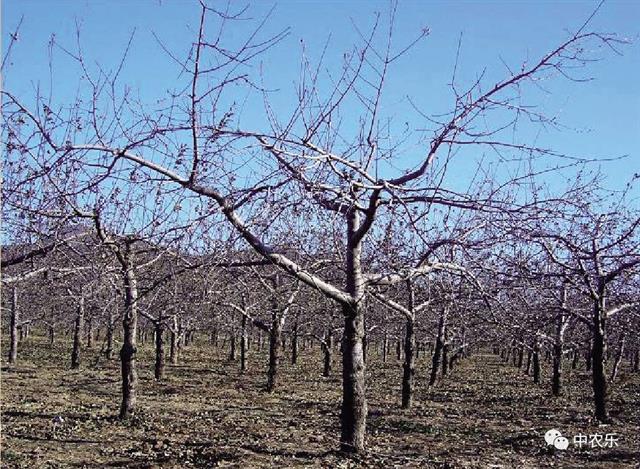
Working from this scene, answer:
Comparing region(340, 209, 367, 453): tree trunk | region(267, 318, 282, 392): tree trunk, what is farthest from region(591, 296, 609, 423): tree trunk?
region(267, 318, 282, 392): tree trunk

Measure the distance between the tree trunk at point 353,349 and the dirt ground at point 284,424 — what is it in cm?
52

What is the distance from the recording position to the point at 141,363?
2873cm

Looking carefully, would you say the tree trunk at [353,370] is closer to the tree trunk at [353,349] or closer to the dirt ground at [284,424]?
the tree trunk at [353,349]

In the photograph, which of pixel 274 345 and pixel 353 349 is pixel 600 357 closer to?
pixel 353 349

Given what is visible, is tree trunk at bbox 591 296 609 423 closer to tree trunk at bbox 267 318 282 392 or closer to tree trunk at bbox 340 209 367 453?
tree trunk at bbox 340 209 367 453

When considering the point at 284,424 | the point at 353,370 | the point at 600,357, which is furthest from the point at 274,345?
the point at 353,370

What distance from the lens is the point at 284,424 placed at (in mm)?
12375

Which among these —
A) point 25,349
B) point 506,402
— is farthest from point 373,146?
point 25,349

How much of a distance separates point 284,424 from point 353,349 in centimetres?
546

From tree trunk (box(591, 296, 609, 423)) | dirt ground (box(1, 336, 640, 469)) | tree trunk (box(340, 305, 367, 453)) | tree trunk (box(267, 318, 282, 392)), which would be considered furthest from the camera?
tree trunk (box(267, 318, 282, 392))

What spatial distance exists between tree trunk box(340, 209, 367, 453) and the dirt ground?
0.52 metres

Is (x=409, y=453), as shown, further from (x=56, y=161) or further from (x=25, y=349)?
(x=25, y=349)

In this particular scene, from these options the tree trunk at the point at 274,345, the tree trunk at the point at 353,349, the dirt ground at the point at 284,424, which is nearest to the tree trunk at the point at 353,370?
the tree trunk at the point at 353,349

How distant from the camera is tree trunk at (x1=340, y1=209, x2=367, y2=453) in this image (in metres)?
7.55
